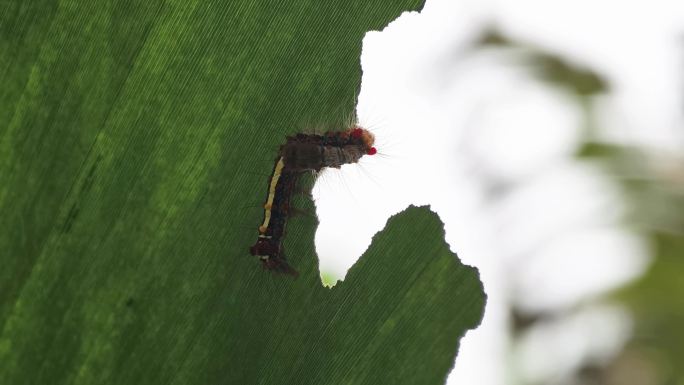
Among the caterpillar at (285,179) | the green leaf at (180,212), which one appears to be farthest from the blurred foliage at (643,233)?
the caterpillar at (285,179)

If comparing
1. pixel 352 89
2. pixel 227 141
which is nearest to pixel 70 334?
pixel 227 141

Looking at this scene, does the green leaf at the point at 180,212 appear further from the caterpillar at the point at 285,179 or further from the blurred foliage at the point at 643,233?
the blurred foliage at the point at 643,233

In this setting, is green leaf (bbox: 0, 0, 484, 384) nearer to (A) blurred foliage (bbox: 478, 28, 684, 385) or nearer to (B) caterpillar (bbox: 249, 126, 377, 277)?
(B) caterpillar (bbox: 249, 126, 377, 277)

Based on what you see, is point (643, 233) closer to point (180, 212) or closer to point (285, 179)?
point (285, 179)

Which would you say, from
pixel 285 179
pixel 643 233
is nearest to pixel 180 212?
pixel 285 179

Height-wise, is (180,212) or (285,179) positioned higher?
(285,179)

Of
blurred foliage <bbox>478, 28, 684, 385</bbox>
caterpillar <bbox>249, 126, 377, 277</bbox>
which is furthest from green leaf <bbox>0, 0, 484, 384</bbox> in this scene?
blurred foliage <bbox>478, 28, 684, 385</bbox>
